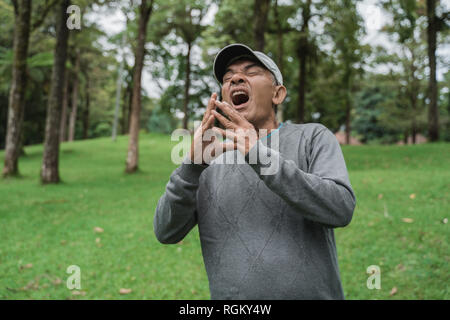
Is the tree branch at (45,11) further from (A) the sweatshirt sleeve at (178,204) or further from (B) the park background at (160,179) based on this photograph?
(A) the sweatshirt sleeve at (178,204)

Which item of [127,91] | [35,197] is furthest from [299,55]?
[127,91]

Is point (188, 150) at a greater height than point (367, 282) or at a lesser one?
greater

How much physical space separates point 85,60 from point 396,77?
27.4 meters

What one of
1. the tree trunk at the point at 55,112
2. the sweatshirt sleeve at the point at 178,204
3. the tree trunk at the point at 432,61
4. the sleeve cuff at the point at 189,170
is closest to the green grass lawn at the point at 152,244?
the tree trunk at the point at 55,112

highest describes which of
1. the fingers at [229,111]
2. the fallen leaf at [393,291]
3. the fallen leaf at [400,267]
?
the fingers at [229,111]

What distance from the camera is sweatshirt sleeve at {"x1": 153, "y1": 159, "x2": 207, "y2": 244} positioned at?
1515mm

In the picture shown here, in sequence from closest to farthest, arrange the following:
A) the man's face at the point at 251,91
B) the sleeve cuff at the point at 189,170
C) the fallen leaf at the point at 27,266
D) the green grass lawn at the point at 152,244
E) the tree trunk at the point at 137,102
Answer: the sleeve cuff at the point at 189,170 → the man's face at the point at 251,91 → the green grass lawn at the point at 152,244 → the fallen leaf at the point at 27,266 → the tree trunk at the point at 137,102

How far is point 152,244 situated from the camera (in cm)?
635

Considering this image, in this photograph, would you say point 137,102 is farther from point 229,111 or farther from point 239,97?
point 229,111

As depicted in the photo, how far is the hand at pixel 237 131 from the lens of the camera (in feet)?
4.30

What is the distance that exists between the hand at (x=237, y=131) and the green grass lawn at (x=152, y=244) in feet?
12.5
